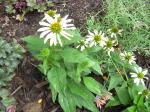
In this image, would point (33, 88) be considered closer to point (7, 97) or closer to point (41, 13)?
point (7, 97)

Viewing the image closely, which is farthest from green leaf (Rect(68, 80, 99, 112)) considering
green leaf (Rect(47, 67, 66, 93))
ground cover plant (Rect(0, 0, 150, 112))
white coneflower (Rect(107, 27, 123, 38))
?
white coneflower (Rect(107, 27, 123, 38))

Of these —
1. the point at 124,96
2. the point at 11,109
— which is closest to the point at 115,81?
the point at 124,96

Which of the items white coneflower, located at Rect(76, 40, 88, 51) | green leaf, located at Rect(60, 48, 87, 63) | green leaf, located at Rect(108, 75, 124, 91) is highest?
white coneflower, located at Rect(76, 40, 88, 51)

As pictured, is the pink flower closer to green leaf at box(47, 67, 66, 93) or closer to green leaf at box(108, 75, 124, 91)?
green leaf at box(47, 67, 66, 93)

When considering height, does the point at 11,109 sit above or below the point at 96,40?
below

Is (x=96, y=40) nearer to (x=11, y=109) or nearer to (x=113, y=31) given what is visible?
(x=113, y=31)

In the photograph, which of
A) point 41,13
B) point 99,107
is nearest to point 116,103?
point 99,107
